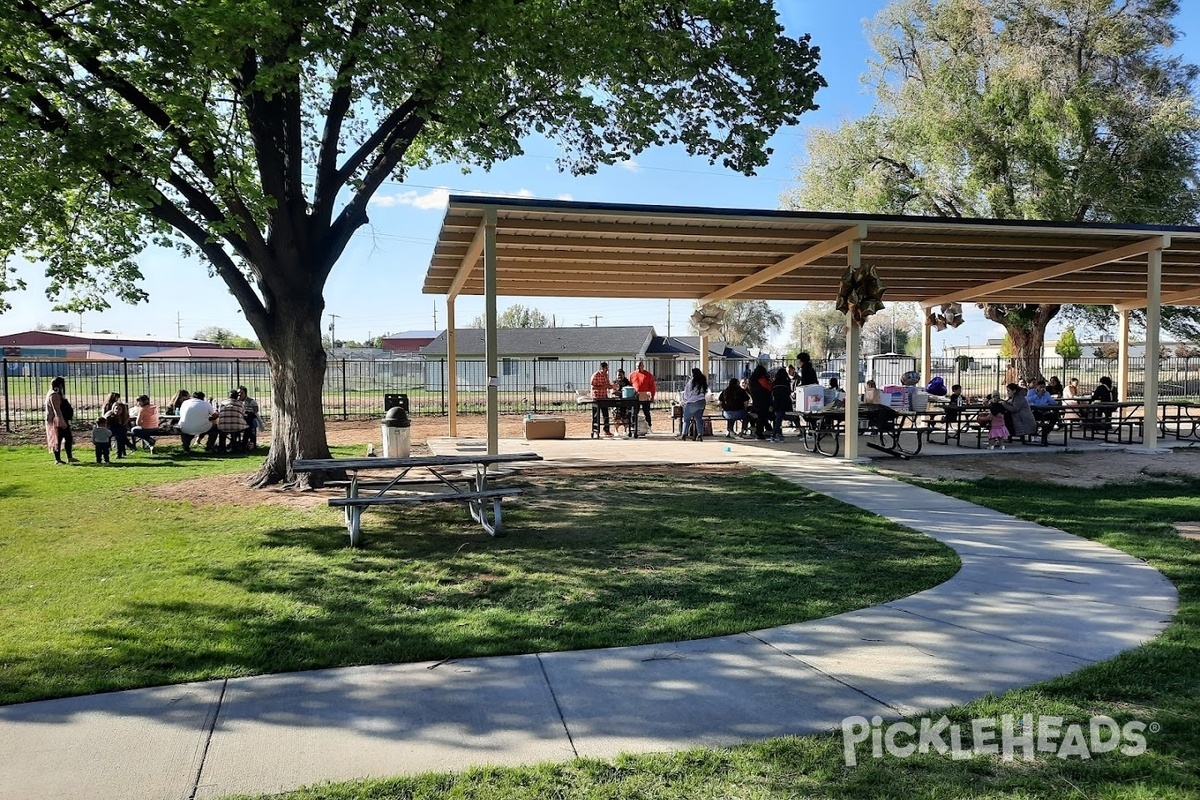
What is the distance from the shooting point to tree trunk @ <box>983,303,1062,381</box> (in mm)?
27594

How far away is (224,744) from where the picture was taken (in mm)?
3283

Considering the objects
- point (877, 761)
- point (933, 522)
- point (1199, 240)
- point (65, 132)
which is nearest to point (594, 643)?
point (877, 761)

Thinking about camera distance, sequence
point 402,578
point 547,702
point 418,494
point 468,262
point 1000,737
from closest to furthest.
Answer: point 1000,737 < point 547,702 < point 402,578 < point 418,494 < point 468,262

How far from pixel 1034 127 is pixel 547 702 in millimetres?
28770

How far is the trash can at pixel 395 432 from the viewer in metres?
10.9

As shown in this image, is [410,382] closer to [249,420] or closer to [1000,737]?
[249,420]

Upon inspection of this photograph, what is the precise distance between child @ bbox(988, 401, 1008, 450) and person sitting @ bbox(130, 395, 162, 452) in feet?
52.5

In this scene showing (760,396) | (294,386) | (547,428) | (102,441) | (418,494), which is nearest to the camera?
(418,494)

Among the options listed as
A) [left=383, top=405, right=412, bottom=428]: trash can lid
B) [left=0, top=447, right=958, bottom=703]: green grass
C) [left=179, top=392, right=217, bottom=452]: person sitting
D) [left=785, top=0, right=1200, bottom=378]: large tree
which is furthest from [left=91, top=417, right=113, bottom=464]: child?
[left=785, top=0, right=1200, bottom=378]: large tree

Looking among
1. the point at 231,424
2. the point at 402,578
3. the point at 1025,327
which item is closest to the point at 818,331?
the point at 1025,327

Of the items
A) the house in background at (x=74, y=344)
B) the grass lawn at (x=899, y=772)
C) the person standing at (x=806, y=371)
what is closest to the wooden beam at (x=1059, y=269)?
the person standing at (x=806, y=371)

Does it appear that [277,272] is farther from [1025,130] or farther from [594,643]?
[1025,130]

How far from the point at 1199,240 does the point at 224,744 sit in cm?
1718

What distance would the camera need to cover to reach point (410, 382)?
34438 mm
